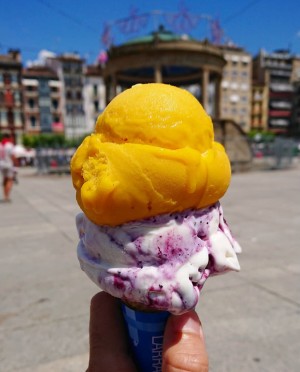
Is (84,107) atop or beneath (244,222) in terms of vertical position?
atop

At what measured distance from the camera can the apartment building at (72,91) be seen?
54.9 m

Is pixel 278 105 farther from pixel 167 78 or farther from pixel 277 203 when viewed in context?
pixel 277 203

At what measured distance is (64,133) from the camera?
54.7 meters

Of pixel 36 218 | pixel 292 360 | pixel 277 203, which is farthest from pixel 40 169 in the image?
pixel 292 360

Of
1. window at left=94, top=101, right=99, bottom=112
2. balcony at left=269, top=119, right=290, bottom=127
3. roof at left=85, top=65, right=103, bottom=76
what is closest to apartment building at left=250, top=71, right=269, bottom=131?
balcony at left=269, top=119, right=290, bottom=127

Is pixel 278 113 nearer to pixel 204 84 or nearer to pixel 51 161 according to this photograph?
pixel 204 84

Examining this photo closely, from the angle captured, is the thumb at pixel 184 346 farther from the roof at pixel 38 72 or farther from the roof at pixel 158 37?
the roof at pixel 38 72

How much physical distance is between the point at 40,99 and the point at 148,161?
5582 centimetres

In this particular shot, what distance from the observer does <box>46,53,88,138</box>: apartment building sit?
5491 centimetres

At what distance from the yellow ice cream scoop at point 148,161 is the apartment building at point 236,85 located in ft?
199

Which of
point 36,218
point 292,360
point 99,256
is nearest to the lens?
point 99,256

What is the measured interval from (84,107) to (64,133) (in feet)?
18.5

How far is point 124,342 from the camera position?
1.59m

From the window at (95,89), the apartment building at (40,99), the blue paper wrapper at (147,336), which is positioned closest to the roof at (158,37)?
the blue paper wrapper at (147,336)
